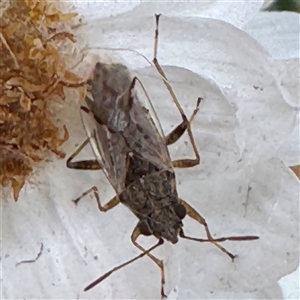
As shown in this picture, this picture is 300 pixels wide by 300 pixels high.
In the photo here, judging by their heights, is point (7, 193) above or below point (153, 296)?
above

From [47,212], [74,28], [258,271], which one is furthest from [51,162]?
[258,271]

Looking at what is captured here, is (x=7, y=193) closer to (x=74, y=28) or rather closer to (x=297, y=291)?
(x=74, y=28)

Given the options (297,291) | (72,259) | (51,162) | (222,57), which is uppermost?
(222,57)

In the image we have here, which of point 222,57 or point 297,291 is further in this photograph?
point 297,291

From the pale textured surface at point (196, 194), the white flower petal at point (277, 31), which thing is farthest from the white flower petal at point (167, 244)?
the white flower petal at point (277, 31)

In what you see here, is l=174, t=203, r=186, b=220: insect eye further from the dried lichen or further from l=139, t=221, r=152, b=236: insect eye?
the dried lichen

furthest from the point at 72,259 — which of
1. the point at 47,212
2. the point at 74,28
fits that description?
the point at 74,28

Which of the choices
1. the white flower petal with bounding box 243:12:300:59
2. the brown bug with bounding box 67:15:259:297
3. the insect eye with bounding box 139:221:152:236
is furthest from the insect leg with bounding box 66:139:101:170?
the white flower petal with bounding box 243:12:300:59

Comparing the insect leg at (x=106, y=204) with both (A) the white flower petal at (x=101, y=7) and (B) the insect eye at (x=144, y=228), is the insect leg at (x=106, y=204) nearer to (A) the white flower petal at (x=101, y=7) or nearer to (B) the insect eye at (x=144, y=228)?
(B) the insect eye at (x=144, y=228)
